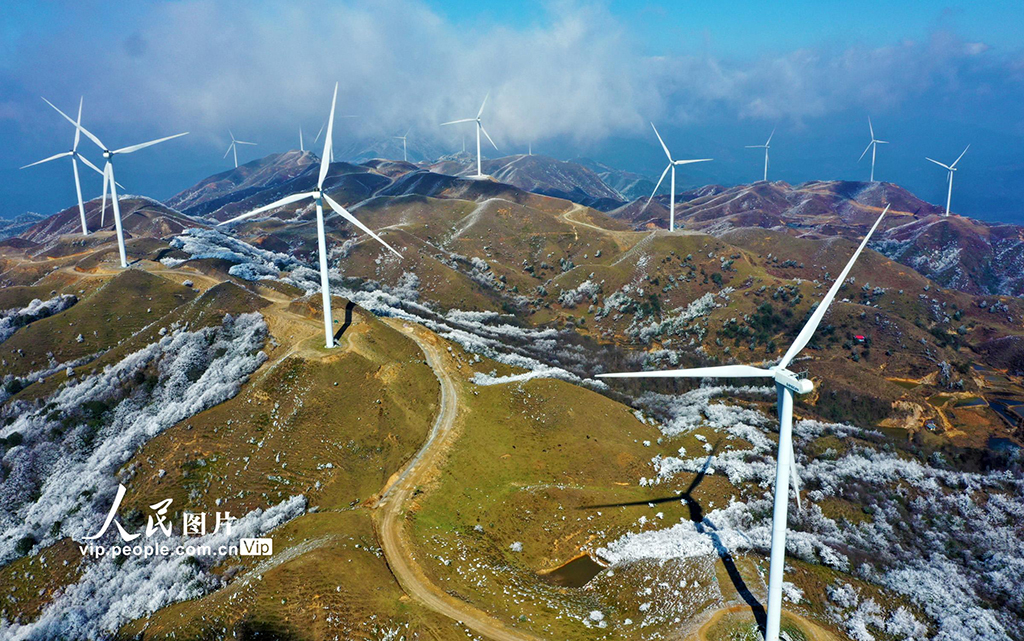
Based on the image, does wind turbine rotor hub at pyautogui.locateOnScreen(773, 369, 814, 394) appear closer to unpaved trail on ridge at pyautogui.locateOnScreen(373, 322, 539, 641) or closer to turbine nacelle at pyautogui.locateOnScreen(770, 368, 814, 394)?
turbine nacelle at pyautogui.locateOnScreen(770, 368, 814, 394)

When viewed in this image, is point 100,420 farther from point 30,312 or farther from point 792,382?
point 792,382

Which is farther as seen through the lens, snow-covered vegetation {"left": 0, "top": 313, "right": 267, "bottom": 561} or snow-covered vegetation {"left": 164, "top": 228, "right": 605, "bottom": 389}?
snow-covered vegetation {"left": 164, "top": 228, "right": 605, "bottom": 389}

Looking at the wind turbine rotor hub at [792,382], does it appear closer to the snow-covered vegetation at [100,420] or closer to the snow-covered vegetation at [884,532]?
the snow-covered vegetation at [884,532]

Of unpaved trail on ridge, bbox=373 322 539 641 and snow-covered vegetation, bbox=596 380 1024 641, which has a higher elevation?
unpaved trail on ridge, bbox=373 322 539 641

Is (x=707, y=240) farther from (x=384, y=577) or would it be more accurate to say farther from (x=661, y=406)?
(x=384, y=577)

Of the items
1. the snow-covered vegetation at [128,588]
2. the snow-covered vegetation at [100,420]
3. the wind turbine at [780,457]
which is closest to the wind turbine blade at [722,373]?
the wind turbine at [780,457]

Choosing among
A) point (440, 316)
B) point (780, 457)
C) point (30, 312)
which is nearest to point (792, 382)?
point (780, 457)

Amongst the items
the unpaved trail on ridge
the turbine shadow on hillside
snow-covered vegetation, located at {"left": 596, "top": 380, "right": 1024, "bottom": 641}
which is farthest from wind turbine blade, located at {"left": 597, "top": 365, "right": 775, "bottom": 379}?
snow-covered vegetation, located at {"left": 596, "top": 380, "right": 1024, "bottom": 641}
